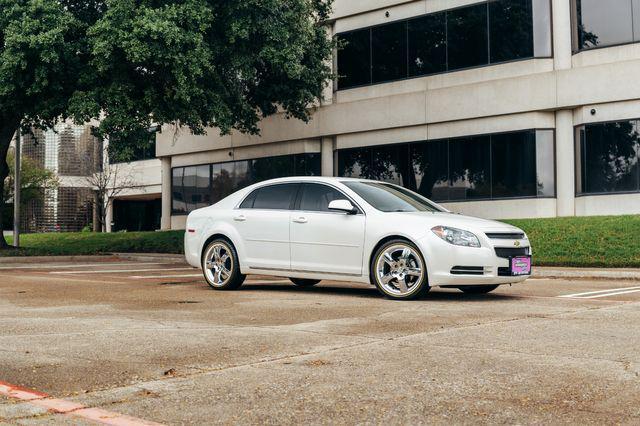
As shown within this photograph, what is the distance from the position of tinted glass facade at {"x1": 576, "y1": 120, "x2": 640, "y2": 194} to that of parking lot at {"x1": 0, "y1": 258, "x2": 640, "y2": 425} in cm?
1378

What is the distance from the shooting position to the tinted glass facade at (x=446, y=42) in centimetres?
2477

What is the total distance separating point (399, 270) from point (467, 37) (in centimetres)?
1763

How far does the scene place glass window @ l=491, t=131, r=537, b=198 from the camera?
965 inches

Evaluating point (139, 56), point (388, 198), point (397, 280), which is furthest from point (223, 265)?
point (139, 56)

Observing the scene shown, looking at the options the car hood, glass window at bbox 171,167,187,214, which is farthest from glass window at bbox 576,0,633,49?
glass window at bbox 171,167,187,214

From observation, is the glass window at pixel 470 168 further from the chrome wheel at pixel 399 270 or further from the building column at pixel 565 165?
the chrome wheel at pixel 399 270

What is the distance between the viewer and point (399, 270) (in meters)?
10.2

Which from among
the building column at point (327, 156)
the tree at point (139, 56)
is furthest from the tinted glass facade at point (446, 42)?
the tree at point (139, 56)

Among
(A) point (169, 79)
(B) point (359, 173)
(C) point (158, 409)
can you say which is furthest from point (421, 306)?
(B) point (359, 173)

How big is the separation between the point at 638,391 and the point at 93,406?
3.04 metres

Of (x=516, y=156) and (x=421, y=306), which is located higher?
(x=516, y=156)

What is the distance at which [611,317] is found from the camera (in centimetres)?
833

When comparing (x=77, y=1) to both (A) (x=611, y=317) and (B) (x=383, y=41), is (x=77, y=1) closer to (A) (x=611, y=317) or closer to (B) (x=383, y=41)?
(B) (x=383, y=41)

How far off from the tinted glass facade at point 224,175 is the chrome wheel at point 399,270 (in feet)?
65.9
